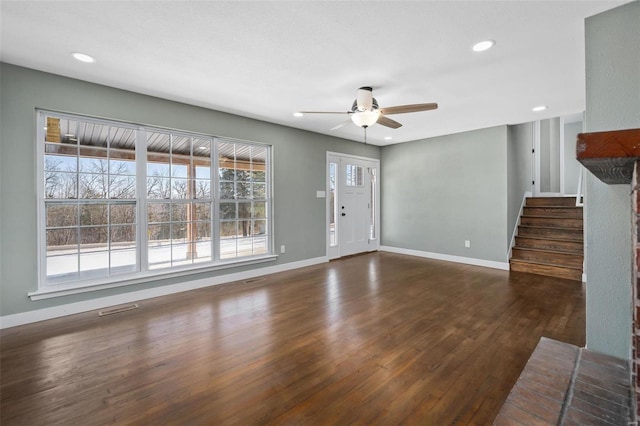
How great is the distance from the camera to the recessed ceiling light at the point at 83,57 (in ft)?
8.41

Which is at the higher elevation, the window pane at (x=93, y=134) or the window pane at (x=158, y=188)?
the window pane at (x=93, y=134)

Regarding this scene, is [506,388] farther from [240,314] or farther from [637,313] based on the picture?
[240,314]

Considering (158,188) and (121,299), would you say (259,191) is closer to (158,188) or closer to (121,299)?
(158,188)

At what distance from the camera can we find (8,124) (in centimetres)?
275

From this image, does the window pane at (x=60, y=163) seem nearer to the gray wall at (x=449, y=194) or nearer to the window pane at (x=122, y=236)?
the window pane at (x=122, y=236)

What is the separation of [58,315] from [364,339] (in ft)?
10.5

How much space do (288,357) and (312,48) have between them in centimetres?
255

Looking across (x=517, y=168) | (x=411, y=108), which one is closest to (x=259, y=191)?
(x=411, y=108)

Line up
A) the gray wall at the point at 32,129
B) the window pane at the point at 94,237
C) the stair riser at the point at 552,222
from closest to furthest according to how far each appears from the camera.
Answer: the gray wall at the point at 32,129, the window pane at the point at 94,237, the stair riser at the point at 552,222

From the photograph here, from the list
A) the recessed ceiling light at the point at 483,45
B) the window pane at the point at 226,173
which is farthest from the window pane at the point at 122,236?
the recessed ceiling light at the point at 483,45

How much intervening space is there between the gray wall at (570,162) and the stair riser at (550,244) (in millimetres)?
2138

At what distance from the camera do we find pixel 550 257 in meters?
4.68

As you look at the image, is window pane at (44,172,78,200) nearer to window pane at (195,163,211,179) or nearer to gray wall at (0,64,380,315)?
gray wall at (0,64,380,315)

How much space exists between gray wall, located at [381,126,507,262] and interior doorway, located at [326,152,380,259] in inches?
11.3
